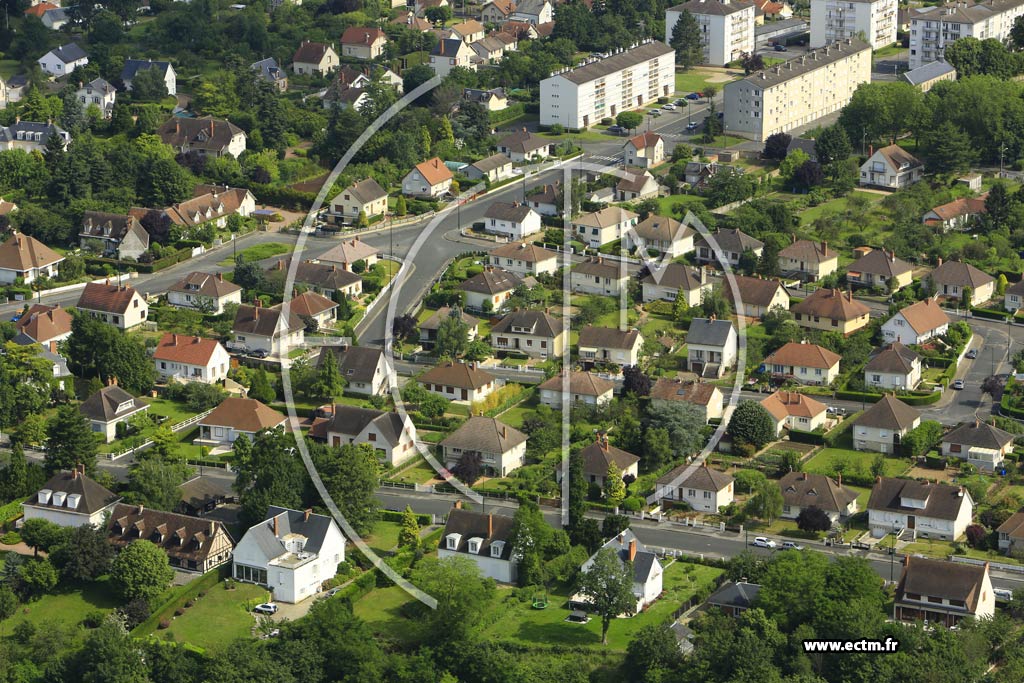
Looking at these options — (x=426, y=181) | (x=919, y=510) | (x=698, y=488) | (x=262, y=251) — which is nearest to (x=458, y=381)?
(x=698, y=488)

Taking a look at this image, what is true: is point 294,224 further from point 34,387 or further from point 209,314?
point 34,387

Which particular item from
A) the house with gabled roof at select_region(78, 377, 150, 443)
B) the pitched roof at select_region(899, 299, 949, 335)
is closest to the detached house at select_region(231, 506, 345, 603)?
the house with gabled roof at select_region(78, 377, 150, 443)

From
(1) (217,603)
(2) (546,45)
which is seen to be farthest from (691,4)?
(1) (217,603)

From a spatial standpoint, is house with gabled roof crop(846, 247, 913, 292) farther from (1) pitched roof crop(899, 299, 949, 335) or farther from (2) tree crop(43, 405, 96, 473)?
(2) tree crop(43, 405, 96, 473)

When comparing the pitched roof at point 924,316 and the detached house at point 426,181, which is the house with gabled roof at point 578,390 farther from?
the detached house at point 426,181

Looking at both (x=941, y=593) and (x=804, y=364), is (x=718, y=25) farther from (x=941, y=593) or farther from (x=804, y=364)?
(x=941, y=593)
